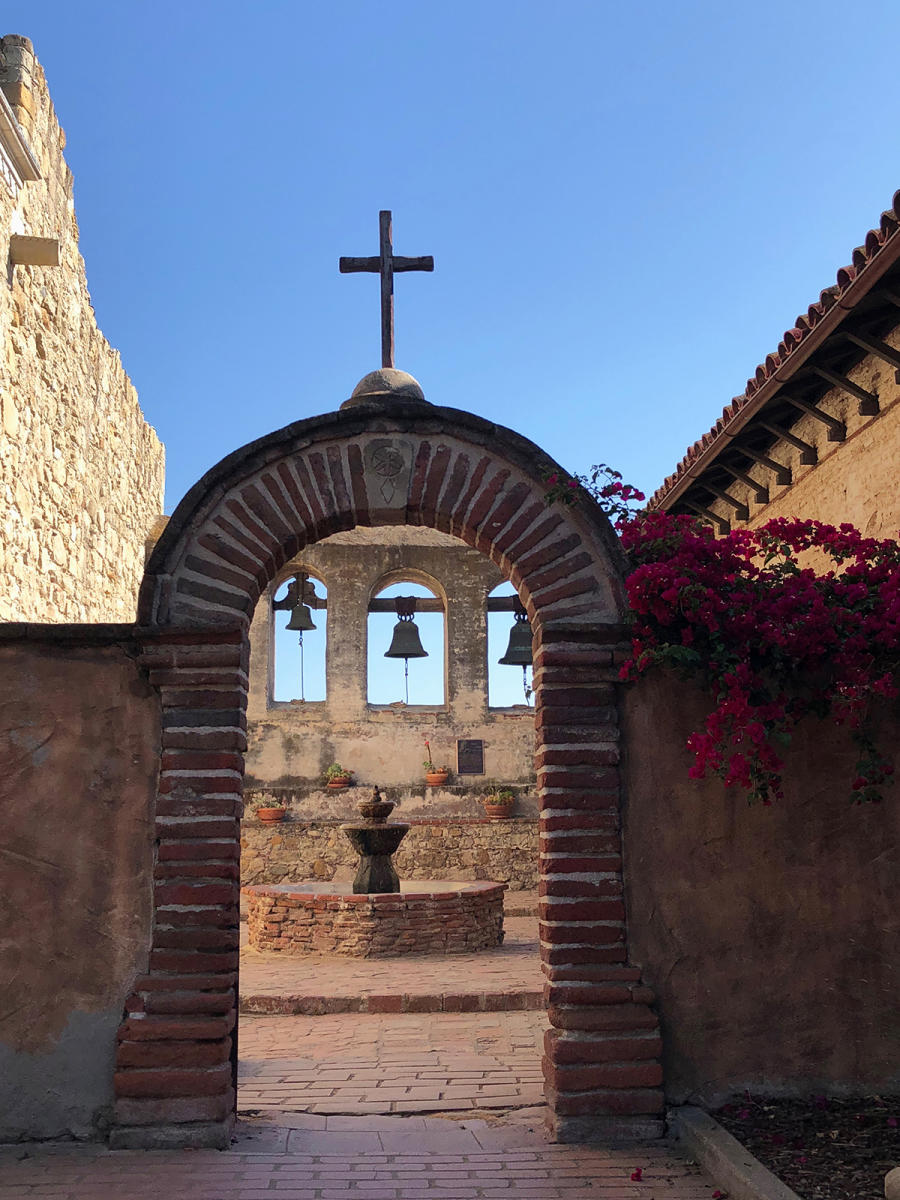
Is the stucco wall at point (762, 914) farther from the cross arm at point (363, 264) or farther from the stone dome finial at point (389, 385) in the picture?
the cross arm at point (363, 264)

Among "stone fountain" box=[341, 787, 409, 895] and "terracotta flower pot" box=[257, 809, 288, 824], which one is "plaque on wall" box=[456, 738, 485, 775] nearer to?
"terracotta flower pot" box=[257, 809, 288, 824]

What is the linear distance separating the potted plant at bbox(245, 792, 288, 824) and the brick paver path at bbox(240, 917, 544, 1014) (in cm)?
429

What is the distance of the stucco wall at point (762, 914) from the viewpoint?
4.70 meters

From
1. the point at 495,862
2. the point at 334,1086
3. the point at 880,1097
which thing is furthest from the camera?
the point at 495,862

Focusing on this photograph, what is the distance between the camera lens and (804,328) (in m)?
6.89

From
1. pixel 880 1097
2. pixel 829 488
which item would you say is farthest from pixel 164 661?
pixel 829 488

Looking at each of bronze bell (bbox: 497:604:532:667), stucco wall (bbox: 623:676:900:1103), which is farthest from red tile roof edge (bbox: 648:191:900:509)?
bronze bell (bbox: 497:604:532:667)

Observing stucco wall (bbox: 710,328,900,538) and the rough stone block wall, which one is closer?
stucco wall (bbox: 710,328,900,538)

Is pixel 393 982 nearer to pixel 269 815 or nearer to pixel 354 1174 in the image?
pixel 354 1174

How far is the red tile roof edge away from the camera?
5.91 m

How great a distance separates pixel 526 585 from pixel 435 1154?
251 centimetres

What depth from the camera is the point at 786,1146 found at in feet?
Result: 13.6

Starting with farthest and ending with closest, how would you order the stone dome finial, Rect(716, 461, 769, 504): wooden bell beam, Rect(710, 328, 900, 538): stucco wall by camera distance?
Rect(716, 461, 769, 504): wooden bell beam
Rect(710, 328, 900, 538): stucco wall
the stone dome finial

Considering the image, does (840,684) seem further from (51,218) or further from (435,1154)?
(51,218)
